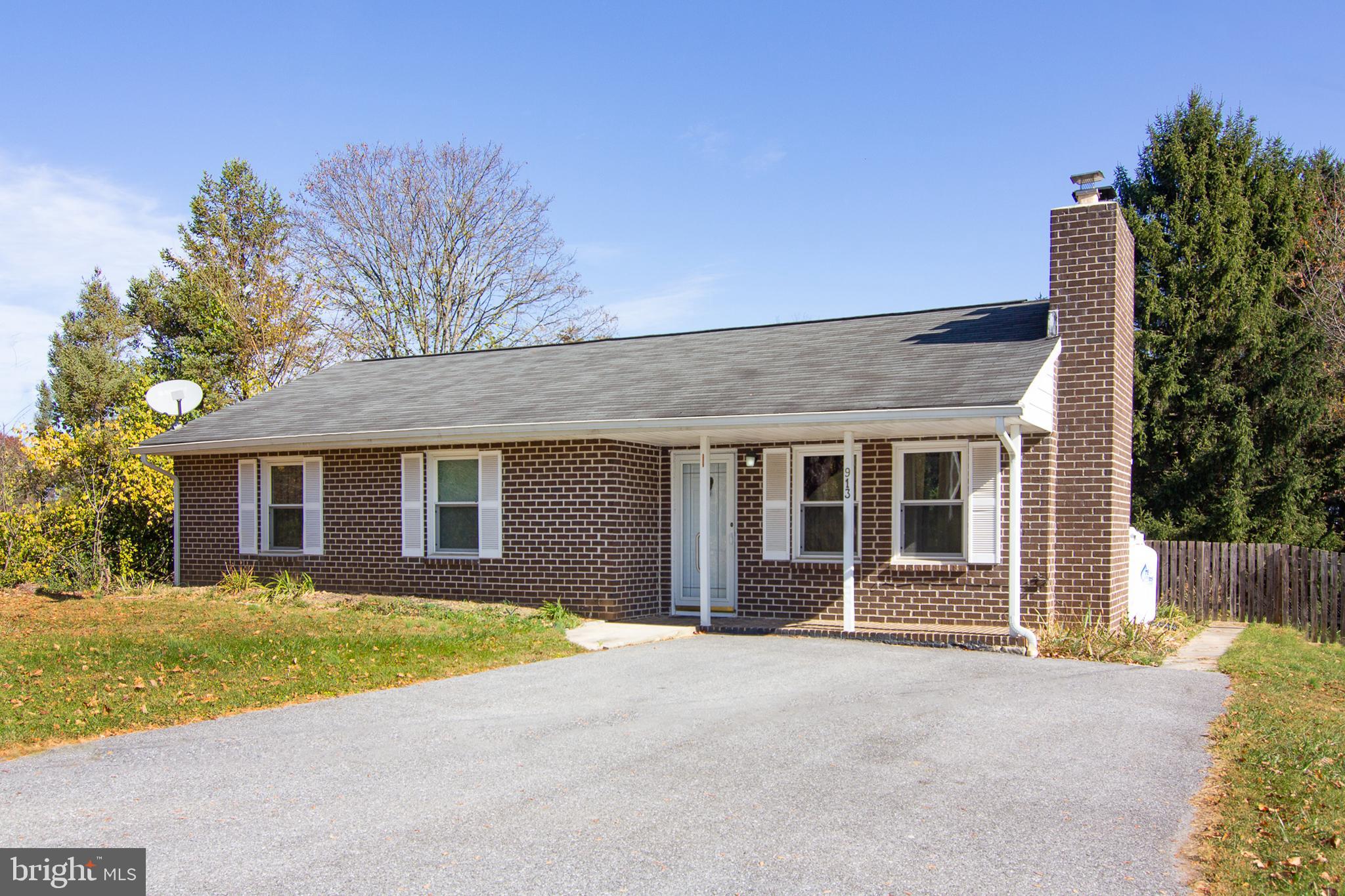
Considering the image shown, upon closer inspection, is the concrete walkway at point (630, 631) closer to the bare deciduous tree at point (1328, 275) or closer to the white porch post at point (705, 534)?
the white porch post at point (705, 534)

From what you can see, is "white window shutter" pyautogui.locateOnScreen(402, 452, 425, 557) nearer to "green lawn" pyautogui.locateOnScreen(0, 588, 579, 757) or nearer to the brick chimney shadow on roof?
"green lawn" pyautogui.locateOnScreen(0, 588, 579, 757)

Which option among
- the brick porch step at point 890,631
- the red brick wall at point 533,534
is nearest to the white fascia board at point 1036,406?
the brick porch step at point 890,631

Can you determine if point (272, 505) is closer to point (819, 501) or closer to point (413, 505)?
point (413, 505)

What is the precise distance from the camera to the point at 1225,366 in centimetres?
2242

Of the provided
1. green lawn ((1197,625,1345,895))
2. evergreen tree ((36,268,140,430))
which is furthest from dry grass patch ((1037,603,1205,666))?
evergreen tree ((36,268,140,430))

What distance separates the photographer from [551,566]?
1438cm

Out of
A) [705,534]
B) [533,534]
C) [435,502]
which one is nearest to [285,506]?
[435,502]

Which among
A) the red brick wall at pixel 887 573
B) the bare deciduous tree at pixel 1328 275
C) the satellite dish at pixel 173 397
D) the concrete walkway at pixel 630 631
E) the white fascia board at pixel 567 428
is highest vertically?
the bare deciduous tree at pixel 1328 275

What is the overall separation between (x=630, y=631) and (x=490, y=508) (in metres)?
3.06

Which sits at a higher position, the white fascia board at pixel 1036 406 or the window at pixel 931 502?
the white fascia board at pixel 1036 406

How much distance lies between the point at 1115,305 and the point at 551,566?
7.81 metres

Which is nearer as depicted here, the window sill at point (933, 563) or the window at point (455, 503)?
the window sill at point (933, 563)

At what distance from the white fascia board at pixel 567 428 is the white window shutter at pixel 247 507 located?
1.30ft

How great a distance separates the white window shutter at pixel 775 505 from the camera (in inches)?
553
